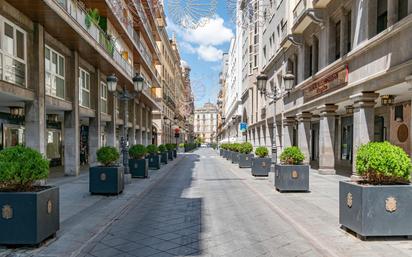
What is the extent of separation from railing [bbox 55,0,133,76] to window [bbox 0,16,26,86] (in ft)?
6.61

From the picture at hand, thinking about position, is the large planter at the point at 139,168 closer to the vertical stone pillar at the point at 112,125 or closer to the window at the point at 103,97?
the window at the point at 103,97

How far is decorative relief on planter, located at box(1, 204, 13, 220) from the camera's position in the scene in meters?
6.37

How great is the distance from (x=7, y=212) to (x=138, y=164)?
42.4 ft

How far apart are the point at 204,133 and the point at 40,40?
166 m

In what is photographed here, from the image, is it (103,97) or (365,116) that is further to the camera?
(103,97)

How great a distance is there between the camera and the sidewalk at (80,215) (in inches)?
252

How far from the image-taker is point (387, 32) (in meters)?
12.9

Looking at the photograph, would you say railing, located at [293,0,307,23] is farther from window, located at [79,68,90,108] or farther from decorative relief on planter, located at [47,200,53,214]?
decorative relief on planter, located at [47,200,53,214]

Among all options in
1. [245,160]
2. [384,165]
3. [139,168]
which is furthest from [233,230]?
[245,160]

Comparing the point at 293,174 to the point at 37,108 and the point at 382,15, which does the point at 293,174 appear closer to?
the point at 382,15

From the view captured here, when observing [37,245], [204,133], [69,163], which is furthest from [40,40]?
[204,133]

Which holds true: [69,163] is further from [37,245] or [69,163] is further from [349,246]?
[349,246]

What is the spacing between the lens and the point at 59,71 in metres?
18.8

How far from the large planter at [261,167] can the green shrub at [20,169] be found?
14.3 metres
